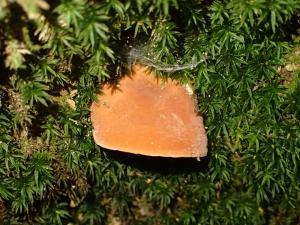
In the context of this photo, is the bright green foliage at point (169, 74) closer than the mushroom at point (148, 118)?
Yes

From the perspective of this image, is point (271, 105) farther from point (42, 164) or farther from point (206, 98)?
point (42, 164)

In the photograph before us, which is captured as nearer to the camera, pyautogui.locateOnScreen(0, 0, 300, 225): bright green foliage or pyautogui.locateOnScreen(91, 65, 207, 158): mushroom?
pyautogui.locateOnScreen(0, 0, 300, 225): bright green foliage

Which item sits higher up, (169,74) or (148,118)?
(169,74)

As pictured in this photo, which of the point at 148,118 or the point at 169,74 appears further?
the point at 169,74
